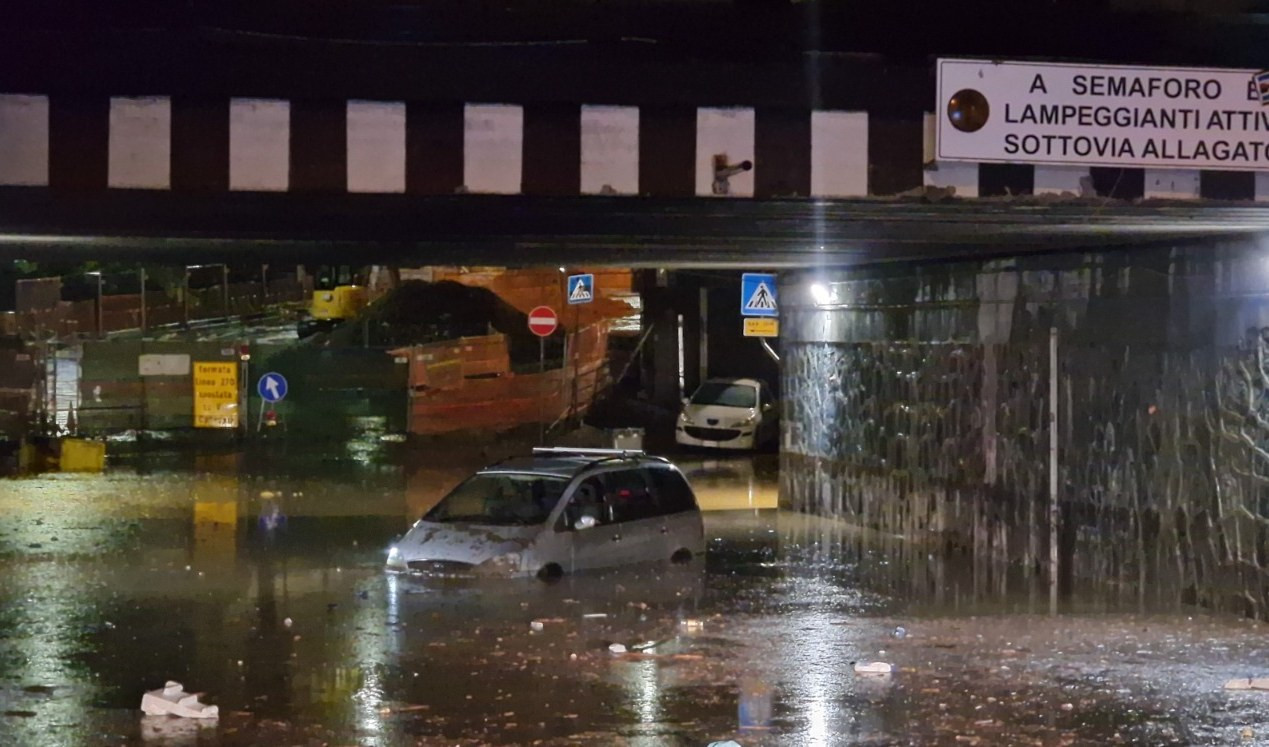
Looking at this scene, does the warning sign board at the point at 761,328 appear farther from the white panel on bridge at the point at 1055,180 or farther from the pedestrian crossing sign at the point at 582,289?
the white panel on bridge at the point at 1055,180

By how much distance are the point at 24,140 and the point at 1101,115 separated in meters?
6.94

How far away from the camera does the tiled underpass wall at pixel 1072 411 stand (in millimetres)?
14594

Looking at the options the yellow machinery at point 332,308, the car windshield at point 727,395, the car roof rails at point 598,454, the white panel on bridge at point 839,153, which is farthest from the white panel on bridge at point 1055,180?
the yellow machinery at point 332,308

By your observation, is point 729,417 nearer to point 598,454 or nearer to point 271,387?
point 271,387

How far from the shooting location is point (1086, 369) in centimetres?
1683

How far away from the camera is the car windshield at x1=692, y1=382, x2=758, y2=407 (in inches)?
1412

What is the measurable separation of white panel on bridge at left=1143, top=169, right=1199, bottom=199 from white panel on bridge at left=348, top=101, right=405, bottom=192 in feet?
16.6

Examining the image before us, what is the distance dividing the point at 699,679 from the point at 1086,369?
6.68 metres

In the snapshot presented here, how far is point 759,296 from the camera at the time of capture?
27.4 m

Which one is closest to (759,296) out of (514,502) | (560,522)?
(514,502)

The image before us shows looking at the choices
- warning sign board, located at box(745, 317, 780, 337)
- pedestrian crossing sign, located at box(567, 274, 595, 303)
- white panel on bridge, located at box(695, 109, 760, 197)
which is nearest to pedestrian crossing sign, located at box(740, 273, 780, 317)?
warning sign board, located at box(745, 317, 780, 337)

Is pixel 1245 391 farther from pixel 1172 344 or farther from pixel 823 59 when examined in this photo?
pixel 823 59

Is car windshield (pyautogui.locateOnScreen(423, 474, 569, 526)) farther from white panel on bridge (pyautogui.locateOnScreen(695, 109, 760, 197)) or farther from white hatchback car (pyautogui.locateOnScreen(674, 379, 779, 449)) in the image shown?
white hatchback car (pyautogui.locateOnScreen(674, 379, 779, 449))

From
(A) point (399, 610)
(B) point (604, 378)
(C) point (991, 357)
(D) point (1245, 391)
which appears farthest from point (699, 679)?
(B) point (604, 378)
